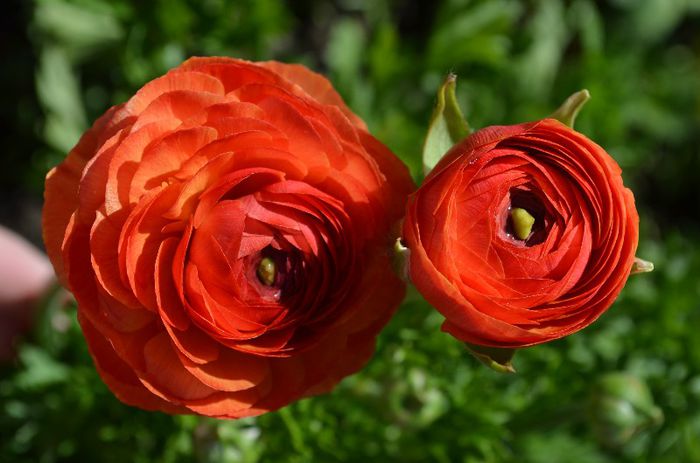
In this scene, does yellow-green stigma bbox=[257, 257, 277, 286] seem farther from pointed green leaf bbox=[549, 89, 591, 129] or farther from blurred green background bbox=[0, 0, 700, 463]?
pointed green leaf bbox=[549, 89, 591, 129]

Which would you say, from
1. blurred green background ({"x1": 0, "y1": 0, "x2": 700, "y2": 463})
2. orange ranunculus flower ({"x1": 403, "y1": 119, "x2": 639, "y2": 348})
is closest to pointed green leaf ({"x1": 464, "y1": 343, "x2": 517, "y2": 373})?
orange ranunculus flower ({"x1": 403, "y1": 119, "x2": 639, "y2": 348})

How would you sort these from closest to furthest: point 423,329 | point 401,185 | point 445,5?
point 401,185
point 423,329
point 445,5

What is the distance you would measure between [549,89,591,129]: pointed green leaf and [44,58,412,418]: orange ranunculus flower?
178mm

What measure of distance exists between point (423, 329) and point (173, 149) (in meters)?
0.58

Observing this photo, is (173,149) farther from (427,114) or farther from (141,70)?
(427,114)

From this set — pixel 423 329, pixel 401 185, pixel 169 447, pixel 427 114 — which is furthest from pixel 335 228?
pixel 427 114

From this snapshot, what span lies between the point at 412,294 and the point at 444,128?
181 millimetres

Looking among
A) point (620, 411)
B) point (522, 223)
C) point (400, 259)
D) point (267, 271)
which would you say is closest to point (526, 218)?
point (522, 223)

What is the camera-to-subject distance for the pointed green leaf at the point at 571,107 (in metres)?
0.87

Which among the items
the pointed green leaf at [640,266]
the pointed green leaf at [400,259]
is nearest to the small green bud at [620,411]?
the pointed green leaf at [640,266]

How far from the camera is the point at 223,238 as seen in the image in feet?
2.60

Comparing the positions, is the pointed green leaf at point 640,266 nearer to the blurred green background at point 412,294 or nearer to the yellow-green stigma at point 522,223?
the yellow-green stigma at point 522,223

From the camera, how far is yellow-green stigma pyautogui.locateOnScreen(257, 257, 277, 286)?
84cm

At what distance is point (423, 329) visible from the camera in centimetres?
126
